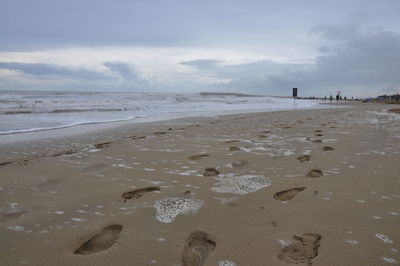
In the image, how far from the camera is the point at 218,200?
2434 millimetres

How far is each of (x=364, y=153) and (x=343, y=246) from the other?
3009 mm

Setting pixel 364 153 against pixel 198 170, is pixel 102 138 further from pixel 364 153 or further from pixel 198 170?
pixel 364 153

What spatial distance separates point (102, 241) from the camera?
1.85m

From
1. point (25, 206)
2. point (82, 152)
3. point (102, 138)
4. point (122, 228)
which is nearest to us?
point (122, 228)

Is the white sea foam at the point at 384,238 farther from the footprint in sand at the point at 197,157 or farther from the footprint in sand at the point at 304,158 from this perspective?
the footprint in sand at the point at 197,157

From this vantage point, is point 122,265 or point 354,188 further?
point 354,188

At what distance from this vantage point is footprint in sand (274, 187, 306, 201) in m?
2.46

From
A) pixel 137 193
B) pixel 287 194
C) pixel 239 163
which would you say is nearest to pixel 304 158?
pixel 239 163

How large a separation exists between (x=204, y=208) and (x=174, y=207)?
267 millimetres

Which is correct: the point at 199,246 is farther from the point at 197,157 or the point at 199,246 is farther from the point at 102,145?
the point at 102,145

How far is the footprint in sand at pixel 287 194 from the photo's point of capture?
2.46 metres

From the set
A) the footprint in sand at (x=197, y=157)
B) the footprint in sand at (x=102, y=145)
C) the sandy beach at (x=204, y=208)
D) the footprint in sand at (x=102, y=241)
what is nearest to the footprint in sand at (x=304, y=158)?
the sandy beach at (x=204, y=208)

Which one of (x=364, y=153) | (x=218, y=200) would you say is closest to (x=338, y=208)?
(x=218, y=200)

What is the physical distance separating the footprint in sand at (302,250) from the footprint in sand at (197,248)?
1.50 ft
